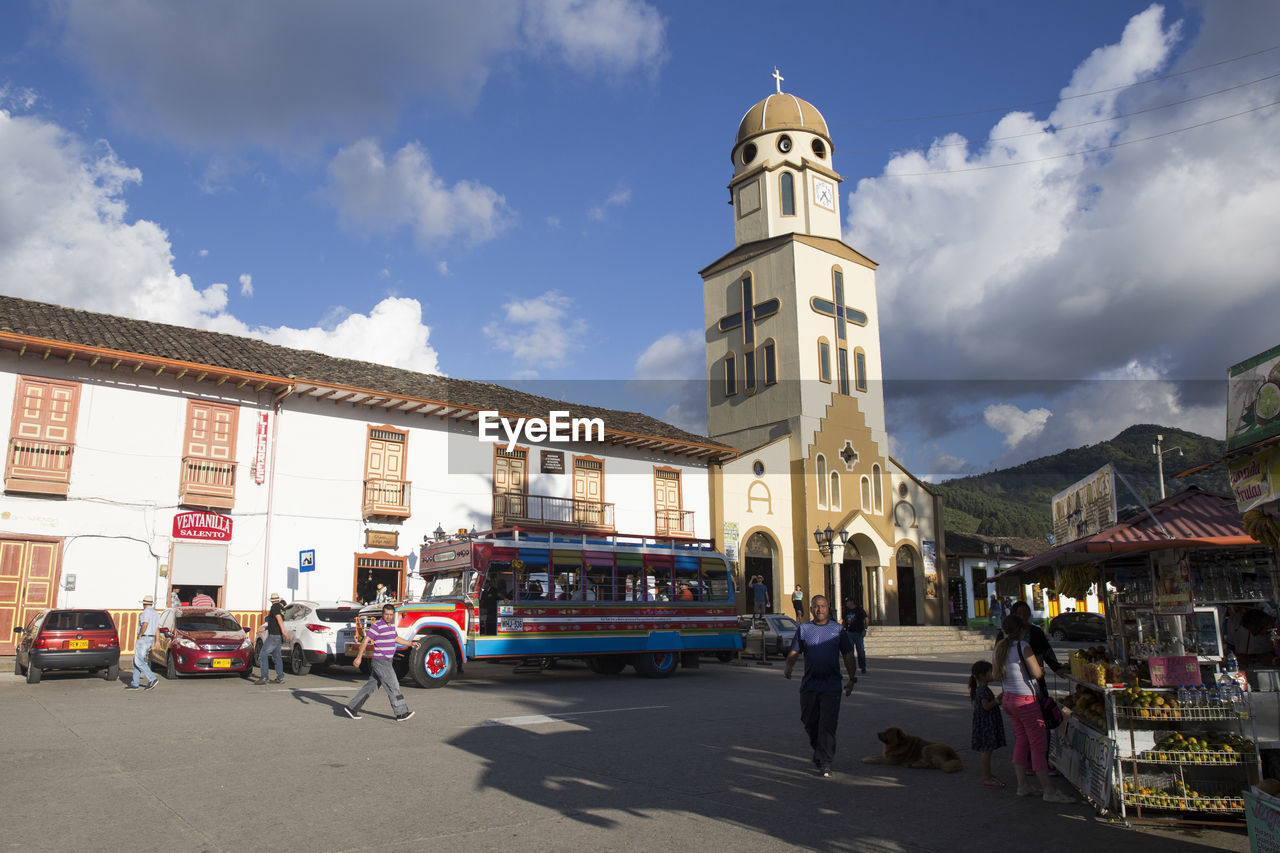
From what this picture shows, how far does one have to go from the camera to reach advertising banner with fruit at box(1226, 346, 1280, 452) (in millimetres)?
7410

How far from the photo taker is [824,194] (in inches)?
1628

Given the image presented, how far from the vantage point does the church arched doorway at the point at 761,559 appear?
114 ft

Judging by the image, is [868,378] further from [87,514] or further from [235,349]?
[87,514]

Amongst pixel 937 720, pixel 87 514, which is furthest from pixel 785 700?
pixel 87 514

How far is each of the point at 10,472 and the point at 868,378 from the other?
32.1 meters

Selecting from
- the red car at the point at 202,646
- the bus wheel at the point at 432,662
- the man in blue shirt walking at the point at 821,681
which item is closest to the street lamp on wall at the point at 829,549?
the bus wheel at the point at 432,662

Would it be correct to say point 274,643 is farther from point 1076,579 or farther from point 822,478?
point 822,478

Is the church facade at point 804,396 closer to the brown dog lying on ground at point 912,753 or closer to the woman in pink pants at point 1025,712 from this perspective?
the brown dog lying on ground at point 912,753

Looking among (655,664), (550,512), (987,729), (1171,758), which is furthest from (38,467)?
(1171,758)

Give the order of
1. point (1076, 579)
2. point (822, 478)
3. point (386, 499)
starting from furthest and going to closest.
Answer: point (822, 478) < point (386, 499) < point (1076, 579)

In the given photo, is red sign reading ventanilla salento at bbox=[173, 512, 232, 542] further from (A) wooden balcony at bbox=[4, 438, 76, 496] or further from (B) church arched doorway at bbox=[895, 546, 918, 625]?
(B) church arched doorway at bbox=[895, 546, 918, 625]

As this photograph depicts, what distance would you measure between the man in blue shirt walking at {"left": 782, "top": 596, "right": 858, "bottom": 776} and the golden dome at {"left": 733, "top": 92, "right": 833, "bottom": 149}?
3597 cm

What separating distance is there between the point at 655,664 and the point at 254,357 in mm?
13812

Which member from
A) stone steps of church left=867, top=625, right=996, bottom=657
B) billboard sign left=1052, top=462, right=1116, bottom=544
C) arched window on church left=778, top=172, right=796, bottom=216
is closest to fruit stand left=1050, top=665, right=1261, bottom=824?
billboard sign left=1052, top=462, right=1116, bottom=544
